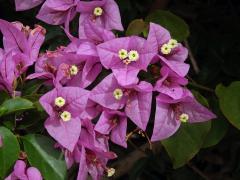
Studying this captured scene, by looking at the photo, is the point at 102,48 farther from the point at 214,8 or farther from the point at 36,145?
the point at 214,8

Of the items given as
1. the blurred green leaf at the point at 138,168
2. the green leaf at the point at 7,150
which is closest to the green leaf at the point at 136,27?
the green leaf at the point at 7,150

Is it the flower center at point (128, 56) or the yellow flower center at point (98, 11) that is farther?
the yellow flower center at point (98, 11)

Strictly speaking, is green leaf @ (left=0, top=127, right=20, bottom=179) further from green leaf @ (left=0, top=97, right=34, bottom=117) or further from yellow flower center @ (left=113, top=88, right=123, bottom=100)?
yellow flower center @ (left=113, top=88, right=123, bottom=100)

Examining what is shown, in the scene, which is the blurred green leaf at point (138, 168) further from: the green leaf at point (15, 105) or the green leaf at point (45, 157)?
the green leaf at point (15, 105)

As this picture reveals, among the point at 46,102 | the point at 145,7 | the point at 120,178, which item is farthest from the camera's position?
the point at 120,178

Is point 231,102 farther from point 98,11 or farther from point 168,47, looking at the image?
point 98,11

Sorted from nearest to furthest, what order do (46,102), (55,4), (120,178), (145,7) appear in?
(46,102), (55,4), (145,7), (120,178)

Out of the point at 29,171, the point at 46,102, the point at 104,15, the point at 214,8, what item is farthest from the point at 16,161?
the point at 214,8

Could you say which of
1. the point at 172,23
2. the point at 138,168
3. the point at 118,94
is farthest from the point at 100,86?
the point at 138,168
